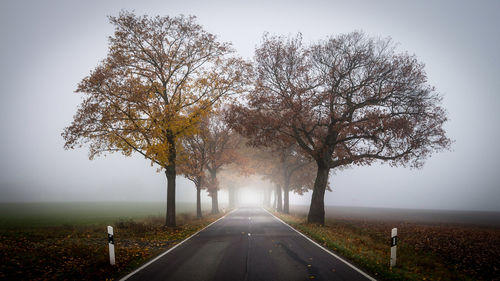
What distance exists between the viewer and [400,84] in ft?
52.1

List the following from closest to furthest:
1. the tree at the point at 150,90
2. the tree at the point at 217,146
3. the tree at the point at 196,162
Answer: the tree at the point at 150,90 < the tree at the point at 196,162 < the tree at the point at 217,146

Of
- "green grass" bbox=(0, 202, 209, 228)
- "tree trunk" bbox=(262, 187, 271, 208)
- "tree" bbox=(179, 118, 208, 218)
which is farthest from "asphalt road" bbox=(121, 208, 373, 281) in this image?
"tree trunk" bbox=(262, 187, 271, 208)

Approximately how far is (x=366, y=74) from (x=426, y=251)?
11092mm

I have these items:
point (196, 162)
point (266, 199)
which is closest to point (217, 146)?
point (196, 162)

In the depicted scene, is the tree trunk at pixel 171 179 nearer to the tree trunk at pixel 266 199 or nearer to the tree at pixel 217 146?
the tree at pixel 217 146

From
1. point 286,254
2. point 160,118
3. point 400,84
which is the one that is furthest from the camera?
point 400,84

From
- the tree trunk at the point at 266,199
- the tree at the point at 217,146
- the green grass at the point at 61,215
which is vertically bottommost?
the tree trunk at the point at 266,199

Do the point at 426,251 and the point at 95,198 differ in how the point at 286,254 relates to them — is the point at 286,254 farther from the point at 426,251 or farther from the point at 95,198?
the point at 95,198

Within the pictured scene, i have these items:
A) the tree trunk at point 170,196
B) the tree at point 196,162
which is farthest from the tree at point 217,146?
the tree trunk at point 170,196

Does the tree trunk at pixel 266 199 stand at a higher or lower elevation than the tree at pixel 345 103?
lower

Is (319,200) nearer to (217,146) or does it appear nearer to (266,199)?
(217,146)

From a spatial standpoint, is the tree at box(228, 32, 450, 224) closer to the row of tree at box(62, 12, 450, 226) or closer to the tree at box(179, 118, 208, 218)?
the row of tree at box(62, 12, 450, 226)

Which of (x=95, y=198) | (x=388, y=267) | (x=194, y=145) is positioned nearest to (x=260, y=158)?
(x=194, y=145)

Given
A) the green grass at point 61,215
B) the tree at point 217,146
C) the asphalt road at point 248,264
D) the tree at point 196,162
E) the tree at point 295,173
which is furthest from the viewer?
the tree at point 295,173
